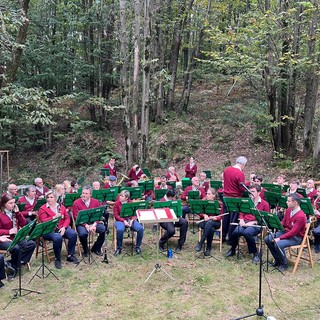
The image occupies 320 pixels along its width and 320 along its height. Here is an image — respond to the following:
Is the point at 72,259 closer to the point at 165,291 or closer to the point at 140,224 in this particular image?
the point at 140,224

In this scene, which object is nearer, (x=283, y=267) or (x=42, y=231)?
(x=42, y=231)

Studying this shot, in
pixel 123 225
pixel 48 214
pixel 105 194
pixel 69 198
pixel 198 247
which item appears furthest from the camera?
pixel 105 194

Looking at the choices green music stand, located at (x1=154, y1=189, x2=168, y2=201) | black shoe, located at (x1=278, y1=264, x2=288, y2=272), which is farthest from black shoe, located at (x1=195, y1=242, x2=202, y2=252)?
green music stand, located at (x1=154, y1=189, x2=168, y2=201)

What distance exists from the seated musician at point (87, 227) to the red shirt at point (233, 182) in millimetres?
3015

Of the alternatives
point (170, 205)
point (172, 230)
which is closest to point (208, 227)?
point (172, 230)

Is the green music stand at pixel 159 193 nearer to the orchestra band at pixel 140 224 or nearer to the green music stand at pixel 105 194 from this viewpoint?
the orchestra band at pixel 140 224

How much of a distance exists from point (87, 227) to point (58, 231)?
622 mm

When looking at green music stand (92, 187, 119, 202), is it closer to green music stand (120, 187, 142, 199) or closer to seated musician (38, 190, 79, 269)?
green music stand (120, 187, 142, 199)

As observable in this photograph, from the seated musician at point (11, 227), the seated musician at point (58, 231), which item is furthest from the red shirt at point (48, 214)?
the seated musician at point (11, 227)

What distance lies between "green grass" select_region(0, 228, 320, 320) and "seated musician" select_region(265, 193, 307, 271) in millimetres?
332

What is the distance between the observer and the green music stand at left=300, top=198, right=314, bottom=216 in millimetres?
7518

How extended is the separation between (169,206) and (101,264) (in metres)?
1.93

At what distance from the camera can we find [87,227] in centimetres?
765

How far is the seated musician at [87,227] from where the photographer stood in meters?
7.73
